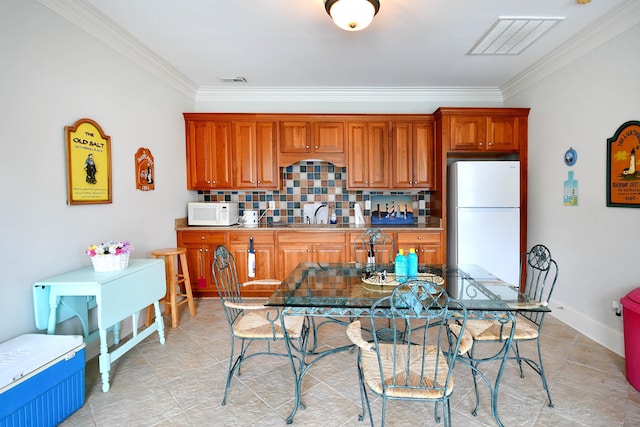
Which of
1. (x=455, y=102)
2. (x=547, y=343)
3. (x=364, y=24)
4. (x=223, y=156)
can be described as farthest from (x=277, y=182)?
(x=547, y=343)

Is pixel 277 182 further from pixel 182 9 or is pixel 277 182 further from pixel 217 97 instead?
pixel 182 9

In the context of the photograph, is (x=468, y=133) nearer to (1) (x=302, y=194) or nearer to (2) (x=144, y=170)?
(1) (x=302, y=194)

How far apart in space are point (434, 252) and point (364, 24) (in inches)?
107

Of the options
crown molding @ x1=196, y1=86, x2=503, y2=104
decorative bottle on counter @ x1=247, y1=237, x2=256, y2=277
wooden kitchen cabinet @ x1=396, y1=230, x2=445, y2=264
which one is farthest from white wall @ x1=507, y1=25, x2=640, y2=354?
decorative bottle on counter @ x1=247, y1=237, x2=256, y2=277

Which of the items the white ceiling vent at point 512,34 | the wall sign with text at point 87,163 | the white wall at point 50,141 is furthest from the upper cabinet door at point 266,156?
the white ceiling vent at point 512,34

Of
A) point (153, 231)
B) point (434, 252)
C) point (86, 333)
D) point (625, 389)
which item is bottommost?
point (625, 389)

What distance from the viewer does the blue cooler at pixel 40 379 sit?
157 cm

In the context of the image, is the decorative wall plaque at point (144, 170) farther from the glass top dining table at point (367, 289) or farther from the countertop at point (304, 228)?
the glass top dining table at point (367, 289)

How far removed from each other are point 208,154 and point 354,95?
2.16 meters

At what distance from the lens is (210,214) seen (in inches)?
161

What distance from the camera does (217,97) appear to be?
4.46 meters

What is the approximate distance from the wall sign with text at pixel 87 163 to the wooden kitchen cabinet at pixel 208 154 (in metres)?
1.44

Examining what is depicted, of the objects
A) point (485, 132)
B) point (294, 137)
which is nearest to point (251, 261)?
point (294, 137)

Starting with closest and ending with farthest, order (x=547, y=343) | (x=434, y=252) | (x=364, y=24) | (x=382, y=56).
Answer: (x=364, y=24), (x=547, y=343), (x=382, y=56), (x=434, y=252)
